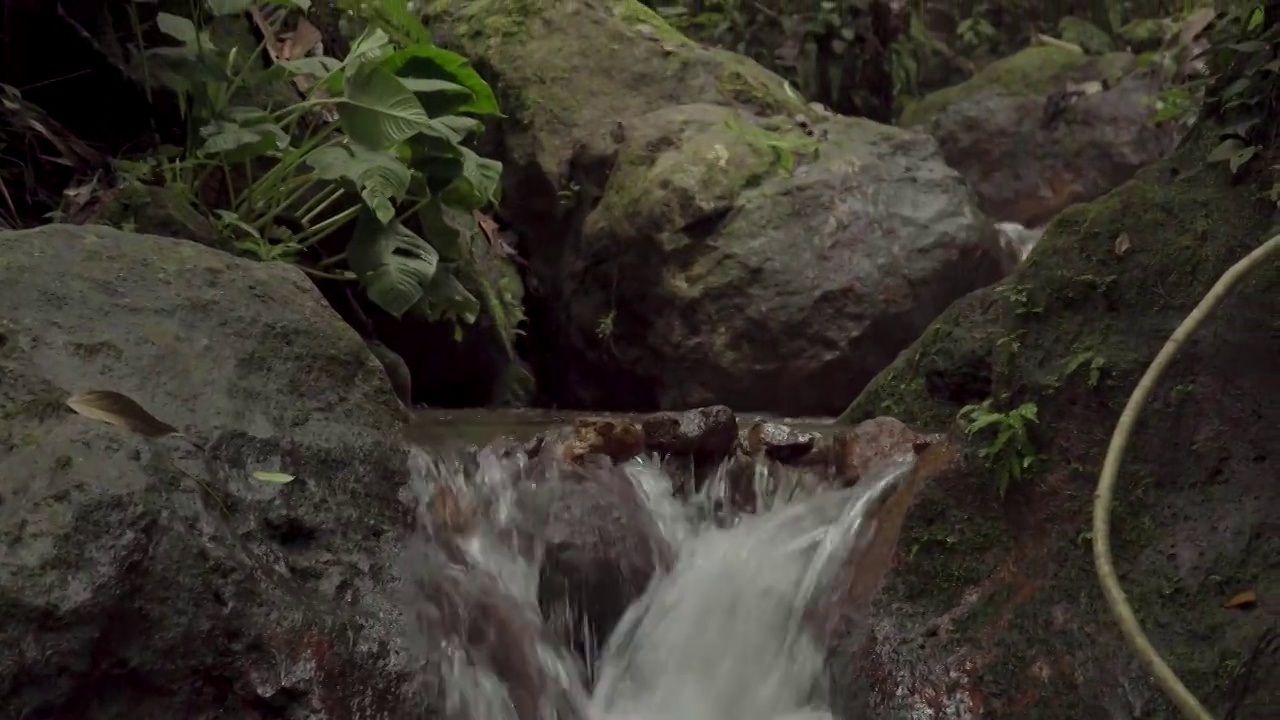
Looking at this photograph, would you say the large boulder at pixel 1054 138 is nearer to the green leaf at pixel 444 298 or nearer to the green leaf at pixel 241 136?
the green leaf at pixel 444 298

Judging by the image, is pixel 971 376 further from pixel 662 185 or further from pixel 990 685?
pixel 662 185

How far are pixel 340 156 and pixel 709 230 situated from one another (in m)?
2.54

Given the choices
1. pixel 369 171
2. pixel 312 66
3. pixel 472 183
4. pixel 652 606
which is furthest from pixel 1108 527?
pixel 312 66

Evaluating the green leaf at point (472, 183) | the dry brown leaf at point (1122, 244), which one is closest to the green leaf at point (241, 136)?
the green leaf at point (472, 183)

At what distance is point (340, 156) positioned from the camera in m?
4.10

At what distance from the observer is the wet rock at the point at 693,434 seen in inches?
163

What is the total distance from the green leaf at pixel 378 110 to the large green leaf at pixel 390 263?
0.38 m

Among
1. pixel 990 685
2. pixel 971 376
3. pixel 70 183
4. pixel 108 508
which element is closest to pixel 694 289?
pixel 971 376

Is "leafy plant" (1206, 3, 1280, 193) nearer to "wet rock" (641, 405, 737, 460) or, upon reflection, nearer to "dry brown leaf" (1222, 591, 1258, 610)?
"dry brown leaf" (1222, 591, 1258, 610)

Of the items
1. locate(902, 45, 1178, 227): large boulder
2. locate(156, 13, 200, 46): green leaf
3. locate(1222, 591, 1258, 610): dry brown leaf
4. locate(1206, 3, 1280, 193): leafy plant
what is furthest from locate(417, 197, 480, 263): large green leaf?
locate(902, 45, 1178, 227): large boulder

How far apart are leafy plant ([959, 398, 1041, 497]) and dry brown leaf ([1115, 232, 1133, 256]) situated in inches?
19.4

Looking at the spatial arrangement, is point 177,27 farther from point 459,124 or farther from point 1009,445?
point 1009,445

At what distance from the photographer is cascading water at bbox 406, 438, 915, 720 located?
3018mm

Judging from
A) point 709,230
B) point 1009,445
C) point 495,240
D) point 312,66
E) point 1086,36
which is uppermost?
point 1086,36
